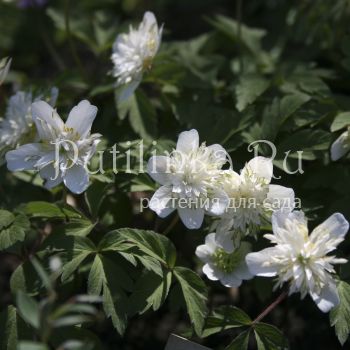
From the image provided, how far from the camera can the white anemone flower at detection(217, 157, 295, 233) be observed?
2.00 metres

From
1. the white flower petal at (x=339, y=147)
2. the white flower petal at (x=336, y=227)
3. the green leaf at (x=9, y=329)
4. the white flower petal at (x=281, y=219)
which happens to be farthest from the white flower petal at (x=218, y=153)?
the green leaf at (x=9, y=329)

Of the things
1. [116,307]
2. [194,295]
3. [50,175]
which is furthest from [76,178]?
[194,295]

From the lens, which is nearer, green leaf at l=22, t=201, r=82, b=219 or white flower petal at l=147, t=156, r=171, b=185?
white flower petal at l=147, t=156, r=171, b=185

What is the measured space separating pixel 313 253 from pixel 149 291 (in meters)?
0.56

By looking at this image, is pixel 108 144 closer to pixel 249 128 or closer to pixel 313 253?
pixel 249 128

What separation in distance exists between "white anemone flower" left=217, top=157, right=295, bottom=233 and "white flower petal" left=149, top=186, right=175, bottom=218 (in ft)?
0.57

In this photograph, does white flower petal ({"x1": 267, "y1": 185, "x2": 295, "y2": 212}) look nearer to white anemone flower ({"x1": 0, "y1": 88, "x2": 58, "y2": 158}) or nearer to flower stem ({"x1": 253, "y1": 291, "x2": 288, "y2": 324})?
flower stem ({"x1": 253, "y1": 291, "x2": 288, "y2": 324})

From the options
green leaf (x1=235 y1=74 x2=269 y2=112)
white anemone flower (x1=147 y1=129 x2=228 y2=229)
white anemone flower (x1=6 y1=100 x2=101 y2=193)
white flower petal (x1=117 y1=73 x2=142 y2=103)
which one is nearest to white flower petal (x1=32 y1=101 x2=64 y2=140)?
white anemone flower (x1=6 y1=100 x2=101 y2=193)

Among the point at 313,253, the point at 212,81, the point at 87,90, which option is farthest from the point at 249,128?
the point at 87,90

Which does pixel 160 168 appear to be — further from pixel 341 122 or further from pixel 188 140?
pixel 341 122

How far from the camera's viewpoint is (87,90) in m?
3.22

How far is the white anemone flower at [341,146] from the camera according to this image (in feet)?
7.49

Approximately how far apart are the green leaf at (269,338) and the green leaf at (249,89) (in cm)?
92

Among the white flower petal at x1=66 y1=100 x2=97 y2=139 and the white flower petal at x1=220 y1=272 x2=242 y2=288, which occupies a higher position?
the white flower petal at x1=66 y1=100 x2=97 y2=139
